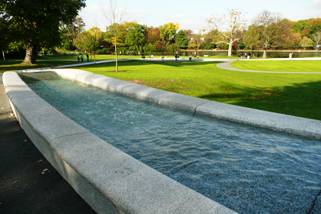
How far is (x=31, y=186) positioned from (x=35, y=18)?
87.4 ft

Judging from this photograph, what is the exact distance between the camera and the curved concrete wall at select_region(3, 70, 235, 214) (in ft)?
8.86

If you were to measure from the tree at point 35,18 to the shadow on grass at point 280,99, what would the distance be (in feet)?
69.5

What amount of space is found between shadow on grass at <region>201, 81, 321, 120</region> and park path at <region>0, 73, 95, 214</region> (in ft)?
22.9

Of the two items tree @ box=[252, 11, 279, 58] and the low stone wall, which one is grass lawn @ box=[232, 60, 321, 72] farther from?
Result: tree @ box=[252, 11, 279, 58]

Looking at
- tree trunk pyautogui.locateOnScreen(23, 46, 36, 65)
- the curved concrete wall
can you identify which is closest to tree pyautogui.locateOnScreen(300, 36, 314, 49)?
tree trunk pyautogui.locateOnScreen(23, 46, 36, 65)

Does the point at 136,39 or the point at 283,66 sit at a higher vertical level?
the point at 136,39

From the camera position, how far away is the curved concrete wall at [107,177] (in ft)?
8.86

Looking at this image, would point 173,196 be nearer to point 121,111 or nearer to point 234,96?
point 121,111

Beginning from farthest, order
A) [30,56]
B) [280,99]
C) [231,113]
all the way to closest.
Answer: [30,56], [280,99], [231,113]

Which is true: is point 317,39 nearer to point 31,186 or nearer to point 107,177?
point 107,177

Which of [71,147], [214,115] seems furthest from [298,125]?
[71,147]

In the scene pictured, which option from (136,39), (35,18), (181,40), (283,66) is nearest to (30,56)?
(35,18)

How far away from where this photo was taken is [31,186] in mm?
3838

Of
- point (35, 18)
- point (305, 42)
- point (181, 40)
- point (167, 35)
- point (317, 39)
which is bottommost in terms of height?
point (35, 18)
